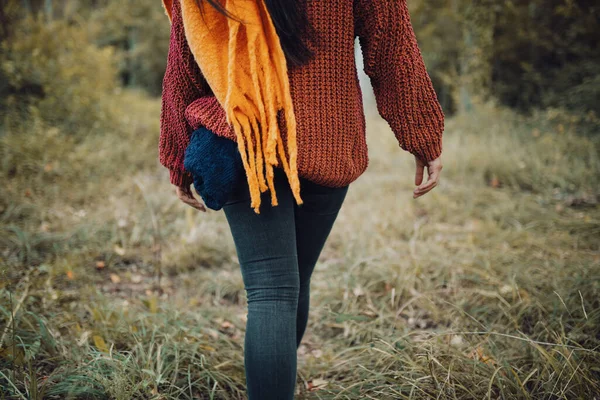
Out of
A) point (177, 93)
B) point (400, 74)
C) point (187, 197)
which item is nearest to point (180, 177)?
point (187, 197)

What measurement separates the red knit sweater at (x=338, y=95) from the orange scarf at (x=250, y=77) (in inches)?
2.0

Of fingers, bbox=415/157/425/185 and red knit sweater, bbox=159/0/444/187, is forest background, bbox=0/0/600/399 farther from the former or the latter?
red knit sweater, bbox=159/0/444/187

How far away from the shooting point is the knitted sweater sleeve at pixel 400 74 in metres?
1.19

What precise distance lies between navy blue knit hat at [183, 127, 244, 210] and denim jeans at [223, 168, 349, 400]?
50mm

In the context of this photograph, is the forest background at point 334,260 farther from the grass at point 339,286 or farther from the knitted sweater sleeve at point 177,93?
the knitted sweater sleeve at point 177,93

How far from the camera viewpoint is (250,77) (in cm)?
108

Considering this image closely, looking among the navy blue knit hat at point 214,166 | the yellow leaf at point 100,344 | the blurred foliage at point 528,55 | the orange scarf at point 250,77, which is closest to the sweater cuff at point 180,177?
the navy blue knit hat at point 214,166

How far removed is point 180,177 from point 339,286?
1373 millimetres

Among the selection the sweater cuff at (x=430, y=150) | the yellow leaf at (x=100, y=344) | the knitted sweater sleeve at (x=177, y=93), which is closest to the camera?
the knitted sweater sleeve at (x=177, y=93)

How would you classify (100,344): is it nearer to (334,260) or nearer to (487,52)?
(334,260)

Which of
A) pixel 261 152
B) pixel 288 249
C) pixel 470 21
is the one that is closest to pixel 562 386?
pixel 288 249

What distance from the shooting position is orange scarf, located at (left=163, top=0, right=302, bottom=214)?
1023 mm

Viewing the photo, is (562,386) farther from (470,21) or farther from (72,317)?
(470,21)

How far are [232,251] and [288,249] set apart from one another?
2071 millimetres
